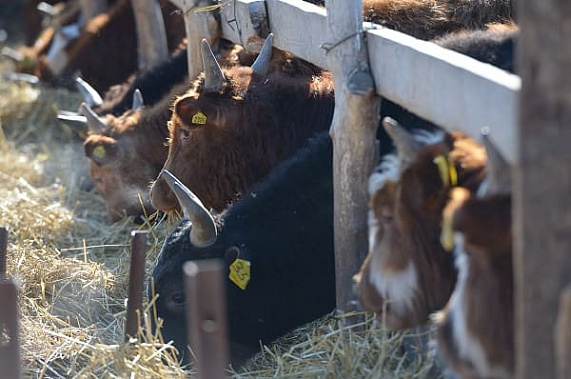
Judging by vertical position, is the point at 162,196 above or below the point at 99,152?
above

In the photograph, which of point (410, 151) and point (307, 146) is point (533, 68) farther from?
point (307, 146)

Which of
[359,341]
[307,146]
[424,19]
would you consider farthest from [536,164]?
[424,19]

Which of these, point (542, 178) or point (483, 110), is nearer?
point (542, 178)

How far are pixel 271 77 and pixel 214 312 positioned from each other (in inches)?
130

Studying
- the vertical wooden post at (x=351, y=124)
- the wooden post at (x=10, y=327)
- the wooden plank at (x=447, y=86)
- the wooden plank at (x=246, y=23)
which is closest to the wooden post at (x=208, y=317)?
the wooden post at (x=10, y=327)

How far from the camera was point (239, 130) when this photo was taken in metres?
5.74

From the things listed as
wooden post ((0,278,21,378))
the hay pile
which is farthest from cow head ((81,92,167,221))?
wooden post ((0,278,21,378))

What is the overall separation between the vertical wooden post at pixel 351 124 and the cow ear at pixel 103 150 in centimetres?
316

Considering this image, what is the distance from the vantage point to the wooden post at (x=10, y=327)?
313 centimetres

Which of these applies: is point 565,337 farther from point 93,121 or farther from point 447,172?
point 93,121

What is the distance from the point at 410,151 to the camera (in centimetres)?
343

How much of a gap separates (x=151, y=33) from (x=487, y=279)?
6324mm

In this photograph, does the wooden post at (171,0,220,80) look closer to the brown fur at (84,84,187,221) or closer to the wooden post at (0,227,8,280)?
the brown fur at (84,84,187,221)

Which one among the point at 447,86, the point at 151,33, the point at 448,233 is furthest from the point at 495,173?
the point at 151,33
